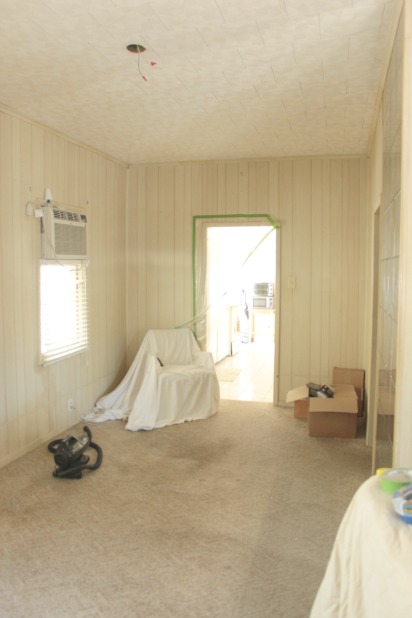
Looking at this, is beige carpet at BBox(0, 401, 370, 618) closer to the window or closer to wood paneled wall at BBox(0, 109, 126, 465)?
wood paneled wall at BBox(0, 109, 126, 465)

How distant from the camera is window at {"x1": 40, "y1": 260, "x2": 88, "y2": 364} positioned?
4078mm

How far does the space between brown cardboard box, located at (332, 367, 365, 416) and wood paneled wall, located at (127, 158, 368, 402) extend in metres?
0.18

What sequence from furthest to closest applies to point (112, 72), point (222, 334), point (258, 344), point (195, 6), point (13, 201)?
1. point (258, 344)
2. point (222, 334)
3. point (13, 201)
4. point (112, 72)
5. point (195, 6)

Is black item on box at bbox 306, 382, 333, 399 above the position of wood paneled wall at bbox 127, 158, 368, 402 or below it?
below

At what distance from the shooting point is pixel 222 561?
2.46m

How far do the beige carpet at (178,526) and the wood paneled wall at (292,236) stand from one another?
120cm

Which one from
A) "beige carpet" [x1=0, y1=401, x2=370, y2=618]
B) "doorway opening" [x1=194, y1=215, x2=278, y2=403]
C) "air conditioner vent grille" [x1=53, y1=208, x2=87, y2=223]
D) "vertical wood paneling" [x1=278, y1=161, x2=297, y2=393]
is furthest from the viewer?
"doorway opening" [x1=194, y1=215, x2=278, y2=403]

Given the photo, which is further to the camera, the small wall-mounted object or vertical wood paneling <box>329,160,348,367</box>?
vertical wood paneling <box>329,160,348,367</box>

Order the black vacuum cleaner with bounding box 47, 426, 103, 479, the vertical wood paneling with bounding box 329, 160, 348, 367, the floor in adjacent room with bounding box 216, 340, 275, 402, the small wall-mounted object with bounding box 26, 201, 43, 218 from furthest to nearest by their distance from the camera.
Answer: the floor in adjacent room with bounding box 216, 340, 275, 402, the vertical wood paneling with bounding box 329, 160, 348, 367, the small wall-mounted object with bounding box 26, 201, 43, 218, the black vacuum cleaner with bounding box 47, 426, 103, 479

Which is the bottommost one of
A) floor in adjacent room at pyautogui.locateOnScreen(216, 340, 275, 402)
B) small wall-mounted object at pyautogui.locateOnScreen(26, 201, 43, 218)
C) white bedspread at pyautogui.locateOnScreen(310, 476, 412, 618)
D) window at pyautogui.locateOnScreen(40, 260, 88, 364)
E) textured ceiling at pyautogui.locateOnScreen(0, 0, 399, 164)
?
floor in adjacent room at pyautogui.locateOnScreen(216, 340, 275, 402)

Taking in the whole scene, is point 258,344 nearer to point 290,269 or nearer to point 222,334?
point 222,334

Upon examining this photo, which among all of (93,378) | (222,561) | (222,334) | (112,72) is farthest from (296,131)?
(222,334)

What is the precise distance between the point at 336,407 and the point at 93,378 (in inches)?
89.4

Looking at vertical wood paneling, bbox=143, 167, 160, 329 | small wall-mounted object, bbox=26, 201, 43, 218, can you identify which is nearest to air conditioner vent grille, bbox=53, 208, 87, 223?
small wall-mounted object, bbox=26, 201, 43, 218
